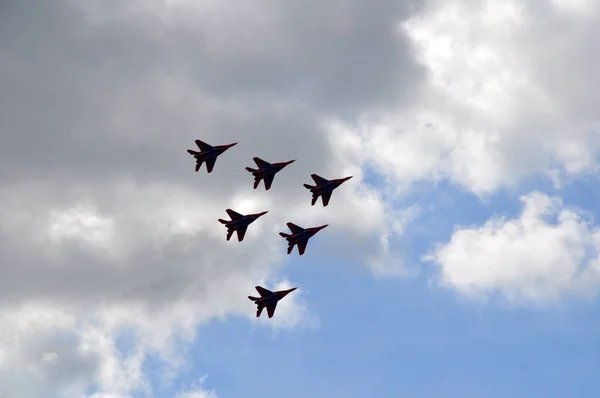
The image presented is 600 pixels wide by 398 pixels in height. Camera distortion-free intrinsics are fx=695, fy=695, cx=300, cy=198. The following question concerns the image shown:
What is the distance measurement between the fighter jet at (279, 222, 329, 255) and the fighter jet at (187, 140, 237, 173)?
29.2 m

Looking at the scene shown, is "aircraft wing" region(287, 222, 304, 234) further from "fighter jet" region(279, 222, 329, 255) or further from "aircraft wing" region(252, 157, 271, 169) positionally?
"aircraft wing" region(252, 157, 271, 169)

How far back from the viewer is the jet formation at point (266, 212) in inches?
7534

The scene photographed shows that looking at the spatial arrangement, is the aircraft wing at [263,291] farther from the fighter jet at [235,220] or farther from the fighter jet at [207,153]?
the fighter jet at [207,153]

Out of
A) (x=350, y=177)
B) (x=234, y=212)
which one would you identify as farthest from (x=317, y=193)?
(x=234, y=212)

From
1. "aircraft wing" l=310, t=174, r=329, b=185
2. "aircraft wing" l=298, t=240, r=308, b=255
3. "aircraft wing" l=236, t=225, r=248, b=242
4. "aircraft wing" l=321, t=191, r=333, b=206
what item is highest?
"aircraft wing" l=310, t=174, r=329, b=185

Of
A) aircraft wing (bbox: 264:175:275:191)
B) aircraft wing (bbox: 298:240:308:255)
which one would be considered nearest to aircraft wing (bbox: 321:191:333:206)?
aircraft wing (bbox: 298:240:308:255)

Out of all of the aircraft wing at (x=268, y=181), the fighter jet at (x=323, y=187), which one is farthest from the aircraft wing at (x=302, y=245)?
the aircraft wing at (x=268, y=181)

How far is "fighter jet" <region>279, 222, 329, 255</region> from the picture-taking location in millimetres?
191750

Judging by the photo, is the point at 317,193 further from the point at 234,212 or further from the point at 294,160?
the point at 234,212

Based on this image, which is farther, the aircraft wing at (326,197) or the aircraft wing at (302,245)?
the aircraft wing at (302,245)

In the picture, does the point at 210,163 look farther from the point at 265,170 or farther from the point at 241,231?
the point at 241,231

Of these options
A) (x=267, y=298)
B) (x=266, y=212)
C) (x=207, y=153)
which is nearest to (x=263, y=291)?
(x=267, y=298)

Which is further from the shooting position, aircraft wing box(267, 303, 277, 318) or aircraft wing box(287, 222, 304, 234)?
aircraft wing box(287, 222, 304, 234)

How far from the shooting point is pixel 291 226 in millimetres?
192875
